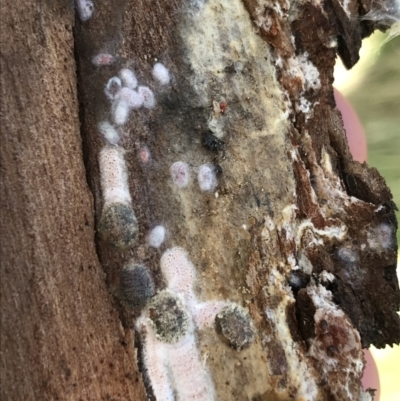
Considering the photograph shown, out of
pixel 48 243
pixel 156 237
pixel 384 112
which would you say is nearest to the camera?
pixel 48 243

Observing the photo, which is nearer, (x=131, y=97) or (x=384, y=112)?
(x=131, y=97)

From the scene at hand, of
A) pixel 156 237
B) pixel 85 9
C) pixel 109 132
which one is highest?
pixel 85 9

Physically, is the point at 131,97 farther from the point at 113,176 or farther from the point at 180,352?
the point at 180,352

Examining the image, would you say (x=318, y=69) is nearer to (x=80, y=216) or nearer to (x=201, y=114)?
(x=201, y=114)

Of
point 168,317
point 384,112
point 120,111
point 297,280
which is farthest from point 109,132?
point 384,112

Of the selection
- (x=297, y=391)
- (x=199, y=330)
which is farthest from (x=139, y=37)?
(x=297, y=391)

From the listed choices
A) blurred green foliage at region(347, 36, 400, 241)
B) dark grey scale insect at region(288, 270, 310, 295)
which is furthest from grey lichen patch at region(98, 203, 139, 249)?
blurred green foliage at region(347, 36, 400, 241)
